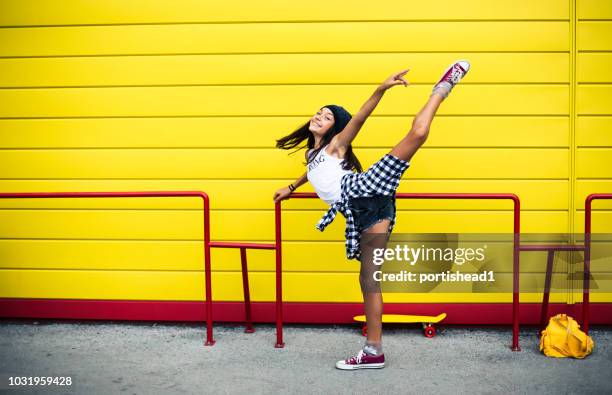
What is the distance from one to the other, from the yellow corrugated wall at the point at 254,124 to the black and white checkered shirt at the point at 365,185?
0.80 metres

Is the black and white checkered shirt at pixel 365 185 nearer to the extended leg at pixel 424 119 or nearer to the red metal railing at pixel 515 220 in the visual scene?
the extended leg at pixel 424 119

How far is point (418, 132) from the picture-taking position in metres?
3.37

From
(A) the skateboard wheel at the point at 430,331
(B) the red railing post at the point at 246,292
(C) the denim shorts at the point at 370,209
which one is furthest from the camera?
(A) the skateboard wheel at the point at 430,331

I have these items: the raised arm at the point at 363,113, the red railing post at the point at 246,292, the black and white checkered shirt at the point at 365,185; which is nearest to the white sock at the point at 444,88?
the raised arm at the point at 363,113

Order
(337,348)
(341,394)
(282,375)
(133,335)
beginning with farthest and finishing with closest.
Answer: (133,335), (337,348), (282,375), (341,394)

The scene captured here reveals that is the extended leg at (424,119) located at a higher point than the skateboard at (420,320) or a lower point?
higher

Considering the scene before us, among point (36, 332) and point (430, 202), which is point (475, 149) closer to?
point (430, 202)

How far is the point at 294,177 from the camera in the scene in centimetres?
445

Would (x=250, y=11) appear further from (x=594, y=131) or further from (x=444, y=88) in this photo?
(x=594, y=131)

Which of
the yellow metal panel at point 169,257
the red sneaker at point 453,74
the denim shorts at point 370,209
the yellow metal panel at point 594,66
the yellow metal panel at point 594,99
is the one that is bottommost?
the yellow metal panel at point 169,257

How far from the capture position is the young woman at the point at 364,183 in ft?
11.3

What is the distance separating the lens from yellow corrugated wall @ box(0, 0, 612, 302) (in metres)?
4.32

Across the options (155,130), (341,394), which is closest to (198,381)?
(341,394)

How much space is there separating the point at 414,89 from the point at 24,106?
9.49ft
